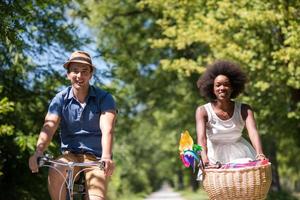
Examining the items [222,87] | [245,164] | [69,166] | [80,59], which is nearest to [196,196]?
[222,87]

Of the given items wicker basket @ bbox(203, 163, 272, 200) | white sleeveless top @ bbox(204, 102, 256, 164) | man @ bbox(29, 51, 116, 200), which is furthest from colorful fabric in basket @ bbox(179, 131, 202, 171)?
man @ bbox(29, 51, 116, 200)

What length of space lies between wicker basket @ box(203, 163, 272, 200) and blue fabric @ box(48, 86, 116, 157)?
38.8 inches

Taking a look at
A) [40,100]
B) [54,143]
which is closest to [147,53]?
[40,100]

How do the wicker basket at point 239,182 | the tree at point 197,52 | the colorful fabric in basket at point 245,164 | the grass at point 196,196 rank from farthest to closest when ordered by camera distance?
the grass at point 196,196 < the tree at point 197,52 < the colorful fabric in basket at point 245,164 < the wicker basket at point 239,182

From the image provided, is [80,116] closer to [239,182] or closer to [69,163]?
[69,163]

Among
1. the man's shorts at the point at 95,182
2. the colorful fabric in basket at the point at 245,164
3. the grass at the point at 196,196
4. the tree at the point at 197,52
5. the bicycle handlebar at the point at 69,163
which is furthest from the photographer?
the grass at the point at 196,196

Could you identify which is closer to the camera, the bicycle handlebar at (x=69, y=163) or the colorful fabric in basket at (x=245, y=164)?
the bicycle handlebar at (x=69, y=163)

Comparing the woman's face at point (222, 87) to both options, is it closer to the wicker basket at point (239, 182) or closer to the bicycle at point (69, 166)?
the wicker basket at point (239, 182)

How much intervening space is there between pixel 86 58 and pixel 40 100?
796 centimetres

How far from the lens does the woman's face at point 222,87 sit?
17.8ft

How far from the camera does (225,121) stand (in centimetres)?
545

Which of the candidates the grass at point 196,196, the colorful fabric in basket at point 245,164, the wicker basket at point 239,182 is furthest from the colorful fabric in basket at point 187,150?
the grass at point 196,196

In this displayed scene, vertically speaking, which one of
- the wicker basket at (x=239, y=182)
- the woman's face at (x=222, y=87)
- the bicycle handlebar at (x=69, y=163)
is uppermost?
the woman's face at (x=222, y=87)

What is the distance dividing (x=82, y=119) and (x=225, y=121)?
141 cm
